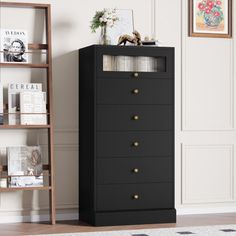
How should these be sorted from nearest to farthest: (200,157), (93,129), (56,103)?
1. (93,129)
2. (56,103)
3. (200,157)

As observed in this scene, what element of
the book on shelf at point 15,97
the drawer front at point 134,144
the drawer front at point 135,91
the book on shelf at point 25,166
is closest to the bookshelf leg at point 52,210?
the book on shelf at point 25,166

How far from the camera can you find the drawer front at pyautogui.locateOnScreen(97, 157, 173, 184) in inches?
211

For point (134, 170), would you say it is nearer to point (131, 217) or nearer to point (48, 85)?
point (131, 217)

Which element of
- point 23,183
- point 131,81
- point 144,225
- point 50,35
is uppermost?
point 50,35

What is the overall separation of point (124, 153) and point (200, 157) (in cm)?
98

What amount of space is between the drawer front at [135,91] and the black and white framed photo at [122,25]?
0.50 meters

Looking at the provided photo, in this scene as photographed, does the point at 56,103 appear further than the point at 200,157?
No

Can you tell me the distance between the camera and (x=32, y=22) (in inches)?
221

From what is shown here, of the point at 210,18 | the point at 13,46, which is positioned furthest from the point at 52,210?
the point at 210,18

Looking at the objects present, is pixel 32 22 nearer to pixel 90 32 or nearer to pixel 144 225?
pixel 90 32

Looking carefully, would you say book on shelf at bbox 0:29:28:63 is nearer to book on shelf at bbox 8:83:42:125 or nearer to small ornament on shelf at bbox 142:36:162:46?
book on shelf at bbox 8:83:42:125

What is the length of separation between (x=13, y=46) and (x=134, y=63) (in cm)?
98

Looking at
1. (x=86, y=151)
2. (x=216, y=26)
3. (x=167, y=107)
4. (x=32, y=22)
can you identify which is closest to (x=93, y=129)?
(x=86, y=151)

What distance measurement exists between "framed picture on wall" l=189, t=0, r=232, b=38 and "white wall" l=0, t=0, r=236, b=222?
0.06 metres
